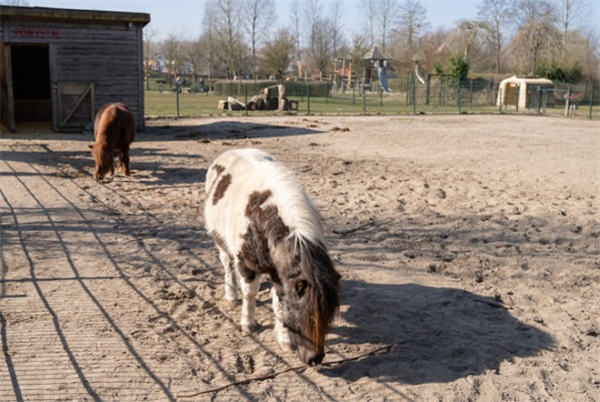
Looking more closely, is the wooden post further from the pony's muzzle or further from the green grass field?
the pony's muzzle

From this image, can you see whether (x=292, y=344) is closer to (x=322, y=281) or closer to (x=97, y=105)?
(x=322, y=281)

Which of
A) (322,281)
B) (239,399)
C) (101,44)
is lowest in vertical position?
(239,399)

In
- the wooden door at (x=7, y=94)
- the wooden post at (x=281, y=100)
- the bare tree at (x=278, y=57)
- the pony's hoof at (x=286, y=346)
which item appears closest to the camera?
the pony's hoof at (x=286, y=346)

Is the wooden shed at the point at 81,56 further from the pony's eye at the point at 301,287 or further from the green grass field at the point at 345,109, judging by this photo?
the pony's eye at the point at 301,287

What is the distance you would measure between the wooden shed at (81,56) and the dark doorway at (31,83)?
3.22 meters

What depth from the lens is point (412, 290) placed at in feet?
18.5

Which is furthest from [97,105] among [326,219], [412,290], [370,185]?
[412,290]

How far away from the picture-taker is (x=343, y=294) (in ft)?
18.1

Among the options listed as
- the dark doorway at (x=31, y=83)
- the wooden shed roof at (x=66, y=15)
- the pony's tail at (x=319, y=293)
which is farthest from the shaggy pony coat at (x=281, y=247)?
the dark doorway at (x=31, y=83)

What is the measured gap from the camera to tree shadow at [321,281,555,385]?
420 cm

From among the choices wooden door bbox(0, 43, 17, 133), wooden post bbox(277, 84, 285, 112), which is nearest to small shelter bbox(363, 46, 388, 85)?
wooden post bbox(277, 84, 285, 112)

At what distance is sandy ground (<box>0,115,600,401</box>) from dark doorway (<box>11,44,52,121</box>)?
37.2 ft

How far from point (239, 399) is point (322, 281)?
3.01ft

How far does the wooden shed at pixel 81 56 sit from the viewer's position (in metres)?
16.9
